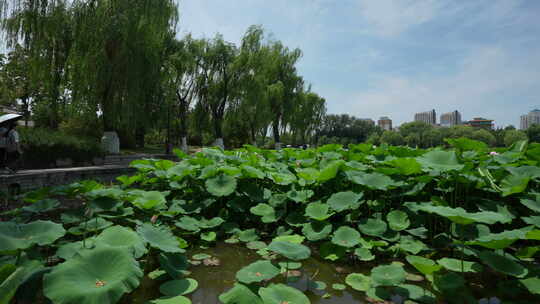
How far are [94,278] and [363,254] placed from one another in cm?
158

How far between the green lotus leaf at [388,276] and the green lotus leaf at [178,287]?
39.8 inches

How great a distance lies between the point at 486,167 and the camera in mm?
2234

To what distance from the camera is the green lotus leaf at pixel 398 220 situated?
6.52ft

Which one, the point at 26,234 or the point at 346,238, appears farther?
the point at 346,238

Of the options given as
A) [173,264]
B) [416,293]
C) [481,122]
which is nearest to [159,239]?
A: [173,264]

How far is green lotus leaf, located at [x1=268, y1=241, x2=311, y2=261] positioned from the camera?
1.44 m

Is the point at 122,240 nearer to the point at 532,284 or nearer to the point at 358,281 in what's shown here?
the point at 358,281

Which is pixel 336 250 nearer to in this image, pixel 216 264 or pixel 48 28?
pixel 216 264

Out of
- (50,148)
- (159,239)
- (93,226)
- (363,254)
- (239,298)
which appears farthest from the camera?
(50,148)

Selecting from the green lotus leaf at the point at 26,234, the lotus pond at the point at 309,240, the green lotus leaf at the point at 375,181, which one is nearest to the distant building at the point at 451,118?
the lotus pond at the point at 309,240

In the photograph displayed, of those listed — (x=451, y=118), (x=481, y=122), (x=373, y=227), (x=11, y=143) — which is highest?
(x=451, y=118)

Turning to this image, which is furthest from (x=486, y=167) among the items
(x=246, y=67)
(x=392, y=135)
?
(x=392, y=135)

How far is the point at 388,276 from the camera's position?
4.91 ft

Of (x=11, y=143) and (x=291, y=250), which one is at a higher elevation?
(x=11, y=143)
